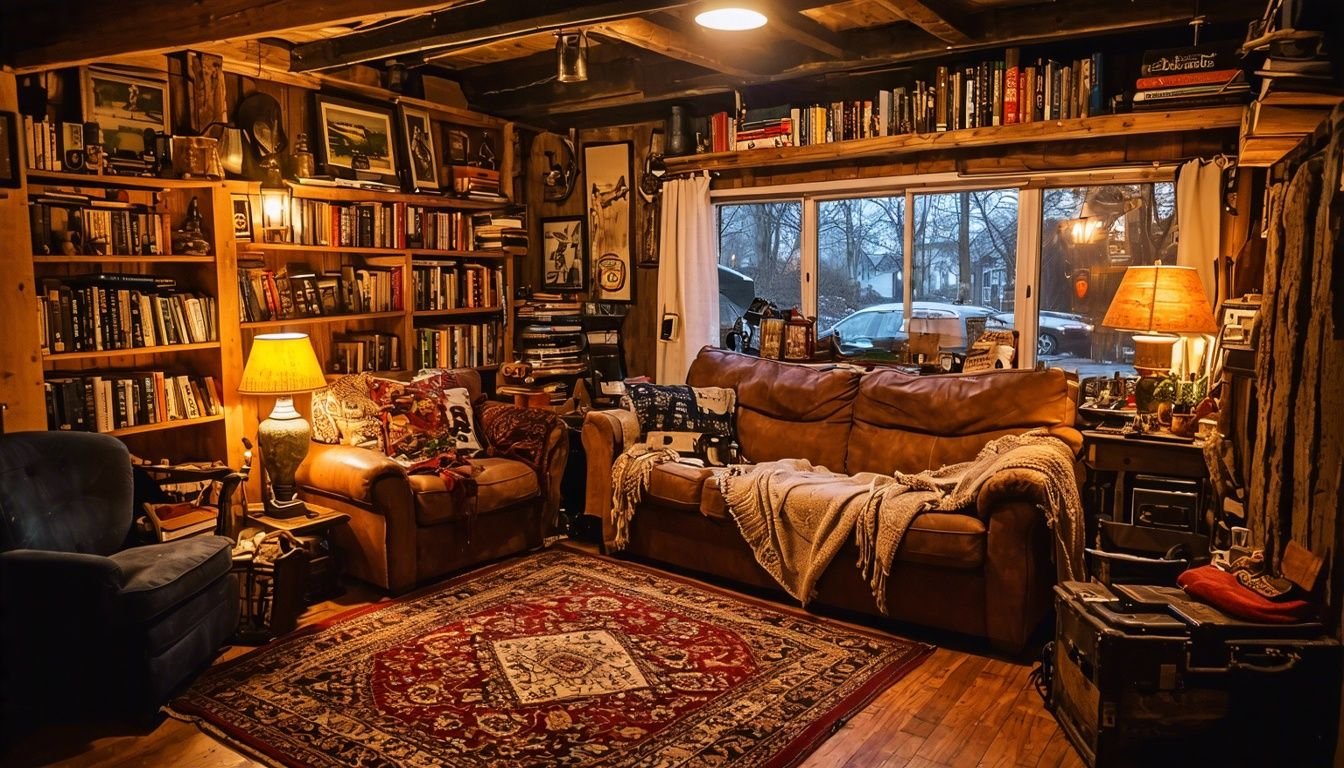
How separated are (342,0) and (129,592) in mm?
2014

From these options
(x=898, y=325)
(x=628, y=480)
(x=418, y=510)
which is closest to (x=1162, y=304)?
(x=898, y=325)

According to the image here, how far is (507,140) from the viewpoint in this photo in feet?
19.1

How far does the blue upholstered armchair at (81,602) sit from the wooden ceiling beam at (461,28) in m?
2.07

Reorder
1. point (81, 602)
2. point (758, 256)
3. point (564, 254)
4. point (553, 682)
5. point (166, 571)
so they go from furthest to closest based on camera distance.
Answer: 1. point (564, 254)
2. point (758, 256)
3. point (553, 682)
4. point (166, 571)
5. point (81, 602)

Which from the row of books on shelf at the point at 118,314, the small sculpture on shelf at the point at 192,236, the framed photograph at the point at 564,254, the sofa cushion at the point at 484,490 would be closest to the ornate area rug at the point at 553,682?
the sofa cushion at the point at 484,490

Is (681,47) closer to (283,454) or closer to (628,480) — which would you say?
(628,480)

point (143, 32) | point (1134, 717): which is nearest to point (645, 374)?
point (143, 32)

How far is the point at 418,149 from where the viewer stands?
531 cm

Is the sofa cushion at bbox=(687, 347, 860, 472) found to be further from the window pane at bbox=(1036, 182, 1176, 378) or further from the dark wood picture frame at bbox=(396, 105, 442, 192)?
the dark wood picture frame at bbox=(396, 105, 442, 192)

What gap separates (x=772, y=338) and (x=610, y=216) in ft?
5.02

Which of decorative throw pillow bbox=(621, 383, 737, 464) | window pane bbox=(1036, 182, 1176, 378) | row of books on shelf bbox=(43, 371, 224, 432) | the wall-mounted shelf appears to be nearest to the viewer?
row of books on shelf bbox=(43, 371, 224, 432)

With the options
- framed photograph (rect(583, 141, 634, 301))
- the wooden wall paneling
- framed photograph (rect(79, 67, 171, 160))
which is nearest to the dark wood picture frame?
framed photograph (rect(583, 141, 634, 301))

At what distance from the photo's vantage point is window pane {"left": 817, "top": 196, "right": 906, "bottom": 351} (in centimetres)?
513

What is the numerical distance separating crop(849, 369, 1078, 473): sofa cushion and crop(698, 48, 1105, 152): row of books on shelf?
1.27 meters
